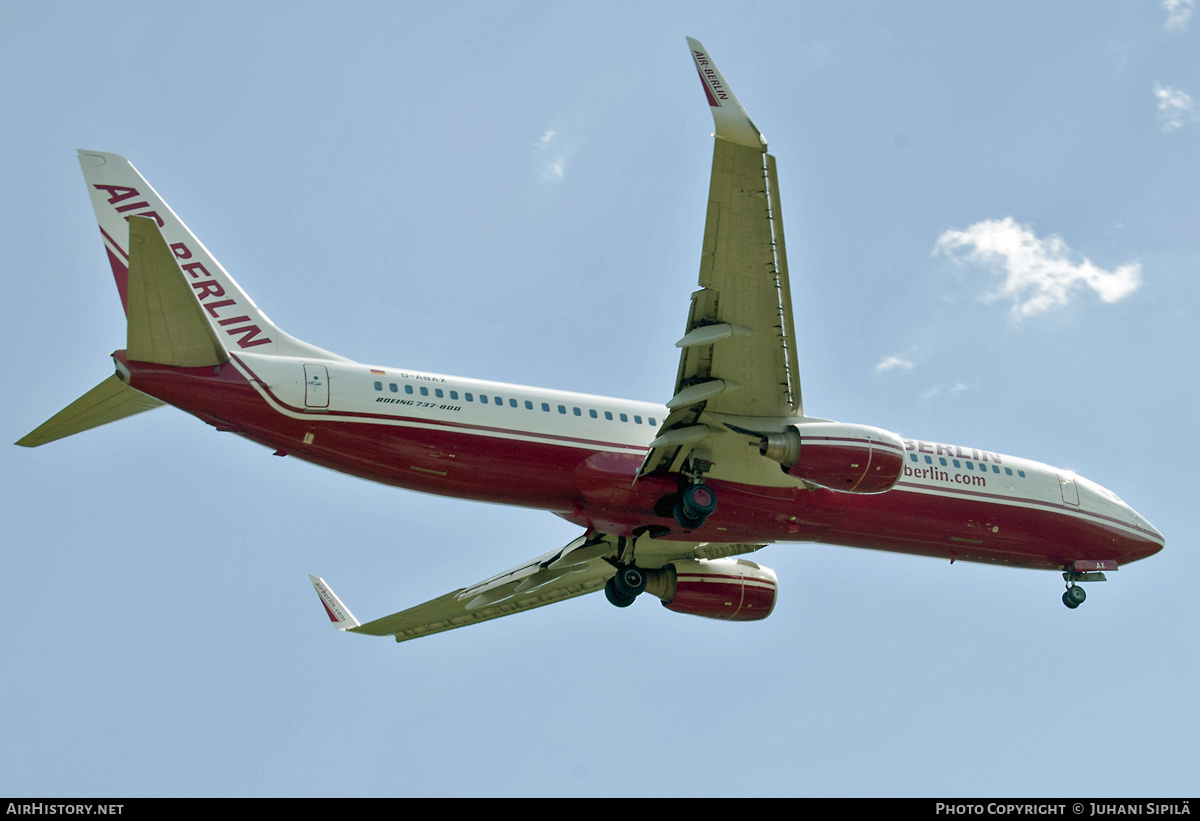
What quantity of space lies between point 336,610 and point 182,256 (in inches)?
429

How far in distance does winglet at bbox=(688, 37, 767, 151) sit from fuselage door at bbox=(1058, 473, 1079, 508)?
14.8 meters

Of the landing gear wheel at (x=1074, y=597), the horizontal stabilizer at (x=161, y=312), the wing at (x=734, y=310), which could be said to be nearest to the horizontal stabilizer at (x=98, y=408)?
the horizontal stabilizer at (x=161, y=312)

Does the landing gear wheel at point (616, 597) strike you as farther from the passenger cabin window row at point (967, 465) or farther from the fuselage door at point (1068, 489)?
the fuselage door at point (1068, 489)

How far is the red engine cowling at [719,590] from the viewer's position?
30.7 metres

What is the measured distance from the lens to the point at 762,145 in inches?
784

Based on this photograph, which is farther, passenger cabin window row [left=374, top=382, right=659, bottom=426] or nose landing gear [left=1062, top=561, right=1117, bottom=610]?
nose landing gear [left=1062, top=561, right=1117, bottom=610]

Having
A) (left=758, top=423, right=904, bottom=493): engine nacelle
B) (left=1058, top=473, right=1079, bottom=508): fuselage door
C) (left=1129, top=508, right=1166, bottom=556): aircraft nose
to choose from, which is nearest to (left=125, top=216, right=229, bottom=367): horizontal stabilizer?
(left=758, top=423, right=904, bottom=493): engine nacelle

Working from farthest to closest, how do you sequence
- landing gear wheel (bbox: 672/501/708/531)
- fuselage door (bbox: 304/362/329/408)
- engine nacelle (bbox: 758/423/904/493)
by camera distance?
landing gear wheel (bbox: 672/501/708/531)
engine nacelle (bbox: 758/423/904/493)
fuselage door (bbox: 304/362/329/408)

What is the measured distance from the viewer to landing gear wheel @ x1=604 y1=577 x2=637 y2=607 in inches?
1167

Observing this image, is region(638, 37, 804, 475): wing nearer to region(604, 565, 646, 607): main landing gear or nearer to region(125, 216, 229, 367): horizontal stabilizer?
region(604, 565, 646, 607): main landing gear

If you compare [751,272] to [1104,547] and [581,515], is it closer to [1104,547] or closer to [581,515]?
[581,515]

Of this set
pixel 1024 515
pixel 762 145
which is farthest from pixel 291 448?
pixel 1024 515

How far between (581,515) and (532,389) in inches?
124

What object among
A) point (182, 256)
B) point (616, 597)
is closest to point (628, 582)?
point (616, 597)
